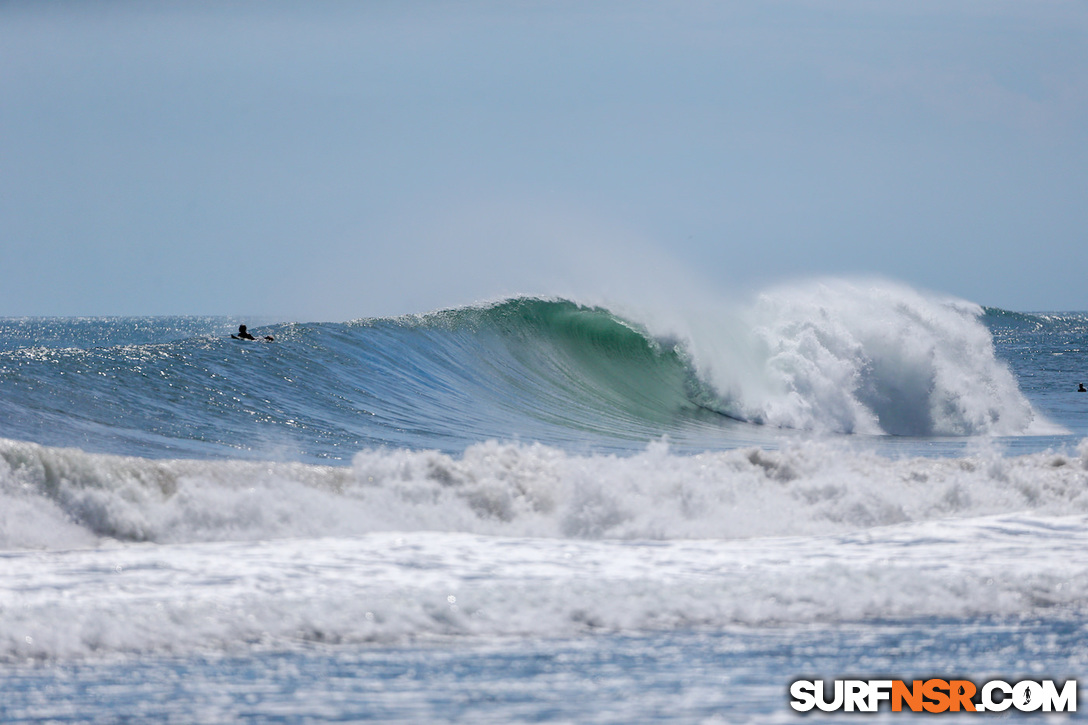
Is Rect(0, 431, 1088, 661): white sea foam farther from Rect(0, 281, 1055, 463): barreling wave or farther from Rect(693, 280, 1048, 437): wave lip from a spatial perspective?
Rect(693, 280, 1048, 437): wave lip

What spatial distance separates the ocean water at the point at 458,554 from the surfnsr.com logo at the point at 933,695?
127mm

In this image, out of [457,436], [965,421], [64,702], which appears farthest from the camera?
[965,421]

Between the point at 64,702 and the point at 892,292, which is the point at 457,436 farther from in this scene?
the point at 892,292

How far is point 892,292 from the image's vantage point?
2377 centimetres

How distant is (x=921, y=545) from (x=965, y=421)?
12.7 meters

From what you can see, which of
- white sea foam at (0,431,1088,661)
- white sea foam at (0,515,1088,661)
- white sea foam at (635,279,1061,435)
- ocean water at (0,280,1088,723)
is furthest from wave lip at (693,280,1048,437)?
white sea foam at (0,515,1088,661)

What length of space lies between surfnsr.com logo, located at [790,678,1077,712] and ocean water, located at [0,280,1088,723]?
127mm

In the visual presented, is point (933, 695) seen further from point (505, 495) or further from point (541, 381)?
point (541, 381)

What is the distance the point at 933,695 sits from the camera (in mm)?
4941

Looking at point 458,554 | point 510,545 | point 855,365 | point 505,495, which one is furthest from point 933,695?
point 855,365

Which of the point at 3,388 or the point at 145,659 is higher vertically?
the point at 3,388

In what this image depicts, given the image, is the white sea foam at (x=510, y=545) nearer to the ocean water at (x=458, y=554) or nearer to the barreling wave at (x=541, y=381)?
the ocean water at (x=458, y=554)

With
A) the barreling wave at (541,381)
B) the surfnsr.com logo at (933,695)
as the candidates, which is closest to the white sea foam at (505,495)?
the barreling wave at (541,381)

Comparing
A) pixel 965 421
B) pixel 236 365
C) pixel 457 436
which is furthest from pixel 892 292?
pixel 236 365
